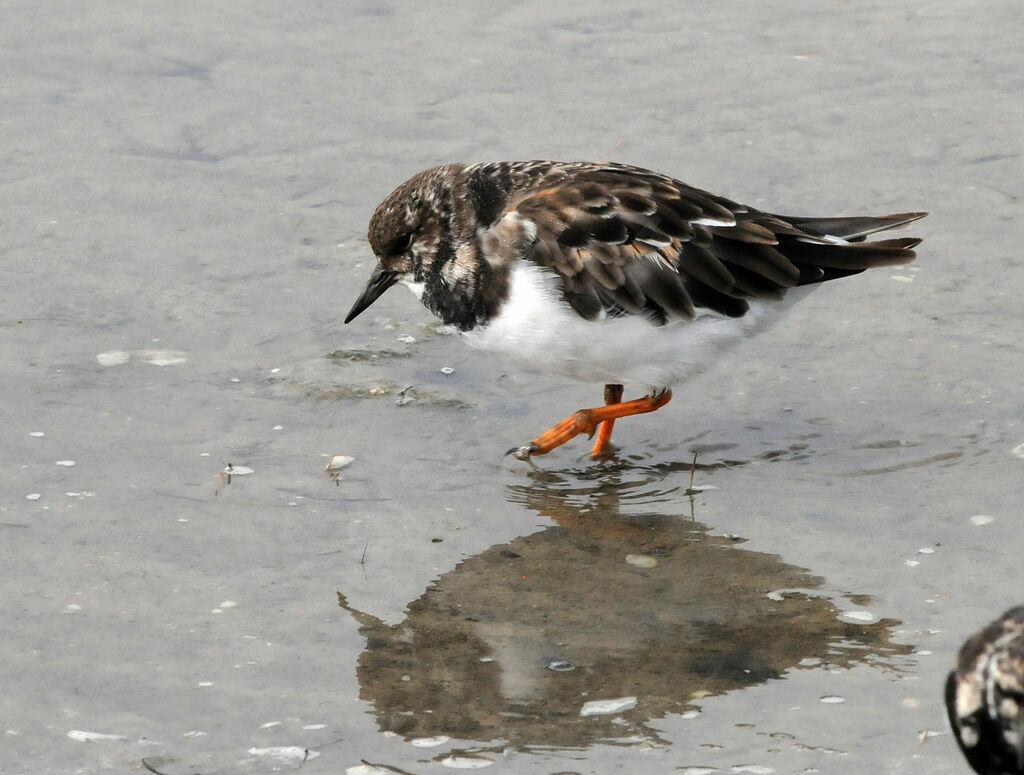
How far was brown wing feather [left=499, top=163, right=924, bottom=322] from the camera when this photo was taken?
19.6ft

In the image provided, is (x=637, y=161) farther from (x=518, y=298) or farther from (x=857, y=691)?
(x=857, y=691)

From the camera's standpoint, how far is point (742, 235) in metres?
6.17

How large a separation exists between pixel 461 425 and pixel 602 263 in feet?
3.40

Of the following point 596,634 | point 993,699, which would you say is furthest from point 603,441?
point 993,699

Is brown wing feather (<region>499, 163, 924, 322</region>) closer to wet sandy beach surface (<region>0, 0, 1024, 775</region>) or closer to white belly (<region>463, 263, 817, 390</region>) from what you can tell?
white belly (<region>463, 263, 817, 390</region>)

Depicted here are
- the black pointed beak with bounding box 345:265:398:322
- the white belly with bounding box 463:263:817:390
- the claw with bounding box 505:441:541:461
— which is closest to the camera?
the white belly with bounding box 463:263:817:390

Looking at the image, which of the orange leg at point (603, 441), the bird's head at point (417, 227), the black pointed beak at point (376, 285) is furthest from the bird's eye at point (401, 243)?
the orange leg at point (603, 441)

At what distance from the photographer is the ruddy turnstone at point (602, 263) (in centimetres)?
595

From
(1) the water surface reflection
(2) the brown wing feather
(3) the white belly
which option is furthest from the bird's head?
(1) the water surface reflection

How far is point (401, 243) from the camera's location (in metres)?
6.43

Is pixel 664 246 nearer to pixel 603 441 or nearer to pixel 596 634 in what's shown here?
A: pixel 603 441

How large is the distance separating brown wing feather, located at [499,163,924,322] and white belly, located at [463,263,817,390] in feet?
0.19

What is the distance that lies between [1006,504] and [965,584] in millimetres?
644

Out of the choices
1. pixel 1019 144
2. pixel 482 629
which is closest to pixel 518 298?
pixel 482 629
